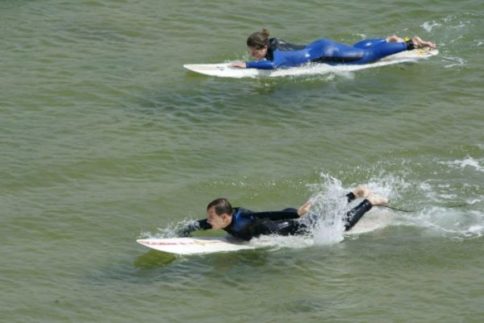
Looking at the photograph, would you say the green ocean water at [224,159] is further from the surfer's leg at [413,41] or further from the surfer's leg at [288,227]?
the surfer's leg at [413,41]

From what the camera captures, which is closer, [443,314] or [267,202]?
[443,314]

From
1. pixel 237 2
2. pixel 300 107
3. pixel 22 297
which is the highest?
pixel 237 2

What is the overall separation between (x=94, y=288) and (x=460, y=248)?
4877 millimetres

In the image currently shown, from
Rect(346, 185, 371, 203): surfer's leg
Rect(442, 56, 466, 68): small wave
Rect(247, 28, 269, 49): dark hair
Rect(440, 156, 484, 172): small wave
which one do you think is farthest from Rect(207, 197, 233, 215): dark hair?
Rect(442, 56, 466, 68): small wave

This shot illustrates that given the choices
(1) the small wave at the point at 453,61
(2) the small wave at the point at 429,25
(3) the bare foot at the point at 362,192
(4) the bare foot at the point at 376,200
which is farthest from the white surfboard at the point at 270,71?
(4) the bare foot at the point at 376,200

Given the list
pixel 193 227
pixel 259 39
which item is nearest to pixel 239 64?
pixel 259 39

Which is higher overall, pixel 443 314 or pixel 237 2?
pixel 237 2

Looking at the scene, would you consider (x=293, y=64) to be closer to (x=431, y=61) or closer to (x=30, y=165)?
(x=431, y=61)

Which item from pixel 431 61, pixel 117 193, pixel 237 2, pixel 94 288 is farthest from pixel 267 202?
pixel 237 2

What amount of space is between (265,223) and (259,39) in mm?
6245

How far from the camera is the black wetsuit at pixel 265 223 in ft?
51.6

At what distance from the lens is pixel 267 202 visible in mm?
17359

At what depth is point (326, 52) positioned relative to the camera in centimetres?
2217

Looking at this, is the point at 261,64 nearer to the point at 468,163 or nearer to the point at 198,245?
the point at 468,163
